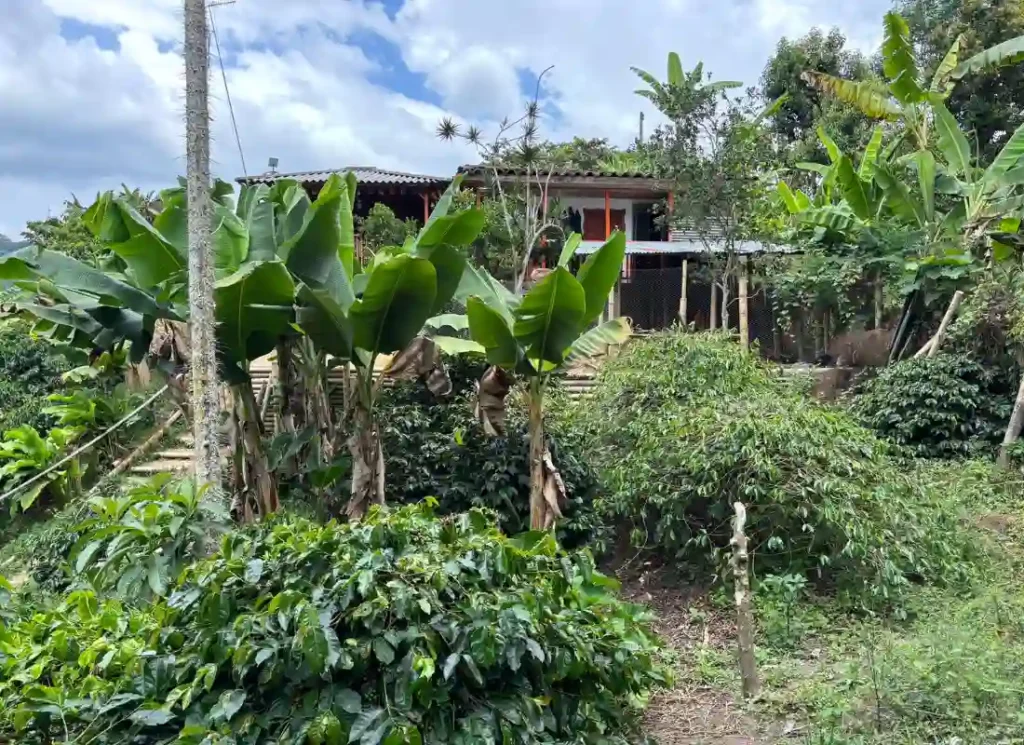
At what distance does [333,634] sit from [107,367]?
9.09m

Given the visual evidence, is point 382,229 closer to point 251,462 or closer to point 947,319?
point 251,462

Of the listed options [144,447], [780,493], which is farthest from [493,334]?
[144,447]

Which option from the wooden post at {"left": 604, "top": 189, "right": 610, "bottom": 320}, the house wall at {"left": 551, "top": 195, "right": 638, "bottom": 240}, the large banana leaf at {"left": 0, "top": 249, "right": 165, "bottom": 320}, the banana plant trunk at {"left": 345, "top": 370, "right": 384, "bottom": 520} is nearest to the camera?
the large banana leaf at {"left": 0, "top": 249, "right": 165, "bottom": 320}

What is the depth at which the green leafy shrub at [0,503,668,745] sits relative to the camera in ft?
8.98

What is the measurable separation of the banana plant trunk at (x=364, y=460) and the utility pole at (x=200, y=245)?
149cm

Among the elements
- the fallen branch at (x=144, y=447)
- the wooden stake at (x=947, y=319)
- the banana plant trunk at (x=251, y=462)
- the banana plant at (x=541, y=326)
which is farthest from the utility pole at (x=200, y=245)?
the wooden stake at (x=947, y=319)

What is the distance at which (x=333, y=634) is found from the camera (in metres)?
2.76

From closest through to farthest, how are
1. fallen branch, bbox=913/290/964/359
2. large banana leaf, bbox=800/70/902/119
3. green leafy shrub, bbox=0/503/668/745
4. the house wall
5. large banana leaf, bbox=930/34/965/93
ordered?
green leafy shrub, bbox=0/503/668/745, fallen branch, bbox=913/290/964/359, large banana leaf, bbox=930/34/965/93, large banana leaf, bbox=800/70/902/119, the house wall

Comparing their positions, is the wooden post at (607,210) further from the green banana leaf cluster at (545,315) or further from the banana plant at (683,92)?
the green banana leaf cluster at (545,315)

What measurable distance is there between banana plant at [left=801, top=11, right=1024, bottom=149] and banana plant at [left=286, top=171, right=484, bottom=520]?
780 centimetres

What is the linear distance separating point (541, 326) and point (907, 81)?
8212mm

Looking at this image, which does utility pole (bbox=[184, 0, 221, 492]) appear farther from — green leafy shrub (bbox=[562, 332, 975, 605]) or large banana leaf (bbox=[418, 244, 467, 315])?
green leafy shrub (bbox=[562, 332, 975, 605])

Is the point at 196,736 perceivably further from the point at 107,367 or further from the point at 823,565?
the point at 107,367

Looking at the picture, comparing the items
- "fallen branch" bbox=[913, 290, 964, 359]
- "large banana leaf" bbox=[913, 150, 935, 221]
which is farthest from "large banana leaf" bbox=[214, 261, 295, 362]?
"large banana leaf" bbox=[913, 150, 935, 221]
